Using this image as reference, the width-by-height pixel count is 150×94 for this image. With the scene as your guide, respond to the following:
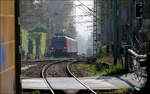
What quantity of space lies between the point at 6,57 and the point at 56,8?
87.8 m

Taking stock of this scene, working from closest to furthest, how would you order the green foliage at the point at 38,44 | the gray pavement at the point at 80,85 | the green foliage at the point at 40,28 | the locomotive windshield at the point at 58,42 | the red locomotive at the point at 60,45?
the gray pavement at the point at 80,85 < the red locomotive at the point at 60,45 < the locomotive windshield at the point at 58,42 < the green foliage at the point at 38,44 < the green foliage at the point at 40,28

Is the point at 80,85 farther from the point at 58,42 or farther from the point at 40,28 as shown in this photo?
the point at 40,28

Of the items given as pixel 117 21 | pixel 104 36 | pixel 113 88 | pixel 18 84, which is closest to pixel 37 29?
pixel 104 36

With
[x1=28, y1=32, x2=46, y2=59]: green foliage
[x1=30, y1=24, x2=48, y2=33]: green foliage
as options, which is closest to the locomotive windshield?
[x1=28, y1=32, x2=46, y2=59]: green foliage

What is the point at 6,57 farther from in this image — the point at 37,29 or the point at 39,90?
the point at 37,29

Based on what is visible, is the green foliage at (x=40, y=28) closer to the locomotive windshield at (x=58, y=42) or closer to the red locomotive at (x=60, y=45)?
the red locomotive at (x=60, y=45)

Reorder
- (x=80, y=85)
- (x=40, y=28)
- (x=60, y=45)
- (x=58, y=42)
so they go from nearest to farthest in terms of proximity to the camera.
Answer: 1. (x=80, y=85)
2. (x=60, y=45)
3. (x=58, y=42)
4. (x=40, y=28)

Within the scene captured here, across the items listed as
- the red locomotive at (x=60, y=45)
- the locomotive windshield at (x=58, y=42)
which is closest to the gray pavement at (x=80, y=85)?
the red locomotive at (x=60, y=45)

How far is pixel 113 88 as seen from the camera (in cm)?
1225

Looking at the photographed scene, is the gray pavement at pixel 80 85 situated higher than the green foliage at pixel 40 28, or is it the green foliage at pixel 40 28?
the green foliage at pixel 40 28

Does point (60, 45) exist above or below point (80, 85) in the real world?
below

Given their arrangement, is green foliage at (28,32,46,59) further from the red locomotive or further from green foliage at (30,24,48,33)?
green foliage at (30,24,48,33)

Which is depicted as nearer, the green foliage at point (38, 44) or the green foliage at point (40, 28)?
the green foliage at point (38, 44)

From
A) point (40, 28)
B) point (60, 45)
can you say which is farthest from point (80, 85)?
point (40, 28)
